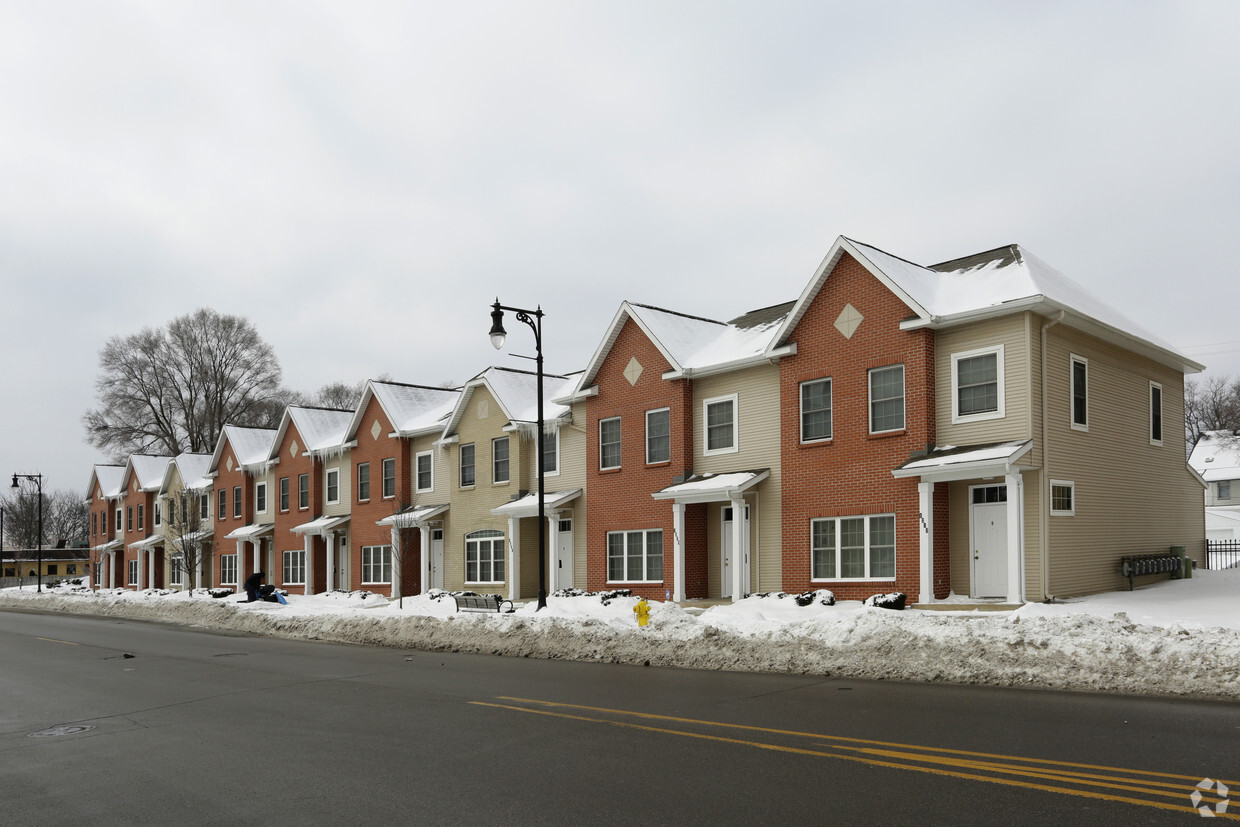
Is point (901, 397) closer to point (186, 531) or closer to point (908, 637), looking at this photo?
point (908, 637)

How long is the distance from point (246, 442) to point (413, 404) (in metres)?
17.0

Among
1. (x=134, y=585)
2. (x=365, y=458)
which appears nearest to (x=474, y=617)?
(x=365, y=458)

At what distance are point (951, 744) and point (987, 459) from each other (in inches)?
446

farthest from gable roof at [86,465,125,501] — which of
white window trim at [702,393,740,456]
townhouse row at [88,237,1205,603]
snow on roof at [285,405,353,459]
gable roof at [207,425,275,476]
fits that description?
white window trim at [702,393,740,456]

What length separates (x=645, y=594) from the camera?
2836 cm

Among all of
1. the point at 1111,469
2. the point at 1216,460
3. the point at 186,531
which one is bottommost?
the point at 186,531

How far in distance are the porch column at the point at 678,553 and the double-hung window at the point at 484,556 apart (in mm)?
9224

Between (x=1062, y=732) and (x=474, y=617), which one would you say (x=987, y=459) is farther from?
(x=474, y=617)

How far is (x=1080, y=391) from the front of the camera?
21.9 m

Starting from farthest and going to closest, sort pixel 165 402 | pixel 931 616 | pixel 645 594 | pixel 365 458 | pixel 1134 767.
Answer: pixel 165 402 → pixel 365 458 → pixel 645 594 → pixel 931 616 → pixel 1134 767

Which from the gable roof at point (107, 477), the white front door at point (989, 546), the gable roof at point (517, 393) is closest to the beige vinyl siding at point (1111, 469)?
the white front door at point (989, 546)

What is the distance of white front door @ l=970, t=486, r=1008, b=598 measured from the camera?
2067 cm

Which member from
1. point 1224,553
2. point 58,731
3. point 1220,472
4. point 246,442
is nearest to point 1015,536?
point 58,731

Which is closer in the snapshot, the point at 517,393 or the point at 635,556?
the point at 635,556
